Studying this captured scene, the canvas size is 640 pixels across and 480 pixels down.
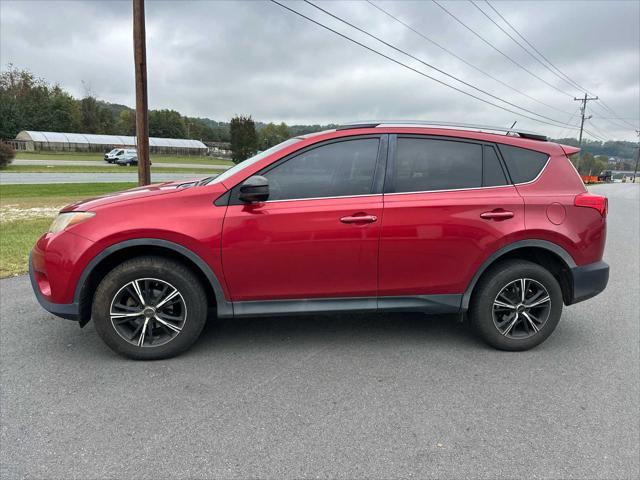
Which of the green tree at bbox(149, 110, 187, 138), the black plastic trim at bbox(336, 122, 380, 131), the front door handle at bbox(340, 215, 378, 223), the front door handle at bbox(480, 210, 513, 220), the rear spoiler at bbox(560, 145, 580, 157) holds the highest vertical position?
the green tree at bbox(149, 110, 187, 138)

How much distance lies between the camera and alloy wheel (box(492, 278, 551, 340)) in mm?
3584

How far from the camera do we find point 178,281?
326 cm

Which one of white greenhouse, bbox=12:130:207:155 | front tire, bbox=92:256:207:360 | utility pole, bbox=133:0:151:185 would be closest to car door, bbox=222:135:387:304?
front tire, bbox=92:256:207:360

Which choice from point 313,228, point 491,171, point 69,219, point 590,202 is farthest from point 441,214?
point 69,219

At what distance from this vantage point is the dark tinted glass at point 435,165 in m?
3.46

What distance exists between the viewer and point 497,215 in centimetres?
344

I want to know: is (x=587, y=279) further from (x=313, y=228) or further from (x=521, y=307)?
(x=313, y=228)

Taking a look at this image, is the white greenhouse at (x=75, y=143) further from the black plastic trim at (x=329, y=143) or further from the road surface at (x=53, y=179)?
the black plastic trim at (x=329, y=143)

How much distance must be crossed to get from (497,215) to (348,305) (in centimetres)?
139

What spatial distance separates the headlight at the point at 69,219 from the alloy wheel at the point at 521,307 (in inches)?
129

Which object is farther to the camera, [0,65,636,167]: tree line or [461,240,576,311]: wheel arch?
[0,65,636,167]: tree line

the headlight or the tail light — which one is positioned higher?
the tail light

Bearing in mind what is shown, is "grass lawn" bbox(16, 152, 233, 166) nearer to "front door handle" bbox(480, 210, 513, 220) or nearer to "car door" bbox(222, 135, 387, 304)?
"car door" bbox(222, 135, 387, 304)

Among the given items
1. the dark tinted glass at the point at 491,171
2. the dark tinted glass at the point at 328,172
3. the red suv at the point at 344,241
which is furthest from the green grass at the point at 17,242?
the dark tinted glass at the point at 491,171
